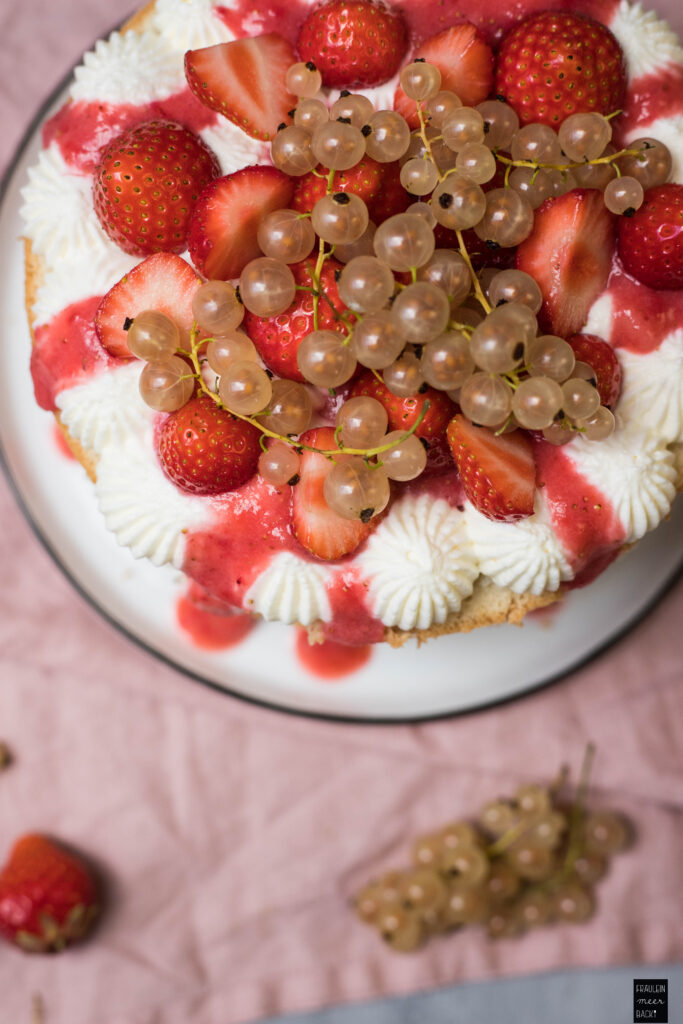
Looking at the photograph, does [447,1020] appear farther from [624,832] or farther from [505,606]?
[505,606]

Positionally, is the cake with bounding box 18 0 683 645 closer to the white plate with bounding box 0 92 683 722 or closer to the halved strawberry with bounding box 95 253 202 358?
the halved strawberry with bounding box 95 253 202 358

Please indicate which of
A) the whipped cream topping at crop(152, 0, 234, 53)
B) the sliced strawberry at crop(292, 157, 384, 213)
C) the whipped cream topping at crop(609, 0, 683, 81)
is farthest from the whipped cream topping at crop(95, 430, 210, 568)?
the whipped cream topping at crop(609, 0, 683, 81)

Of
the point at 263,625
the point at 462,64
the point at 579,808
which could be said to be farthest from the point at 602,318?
the point at 579,808

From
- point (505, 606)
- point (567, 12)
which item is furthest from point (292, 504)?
point (567, 12)

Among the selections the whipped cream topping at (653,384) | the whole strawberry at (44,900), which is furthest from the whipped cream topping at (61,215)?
the whole strawberry at (44,900)

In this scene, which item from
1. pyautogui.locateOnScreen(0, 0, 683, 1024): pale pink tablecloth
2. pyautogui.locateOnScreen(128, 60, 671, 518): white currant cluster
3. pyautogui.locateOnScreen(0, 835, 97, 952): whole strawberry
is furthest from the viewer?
pyautogui.locateOnScreen(0, 0, 683, 1024): pale pink tablecloth

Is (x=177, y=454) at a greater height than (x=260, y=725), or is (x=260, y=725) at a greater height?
(x=177, y=454)
